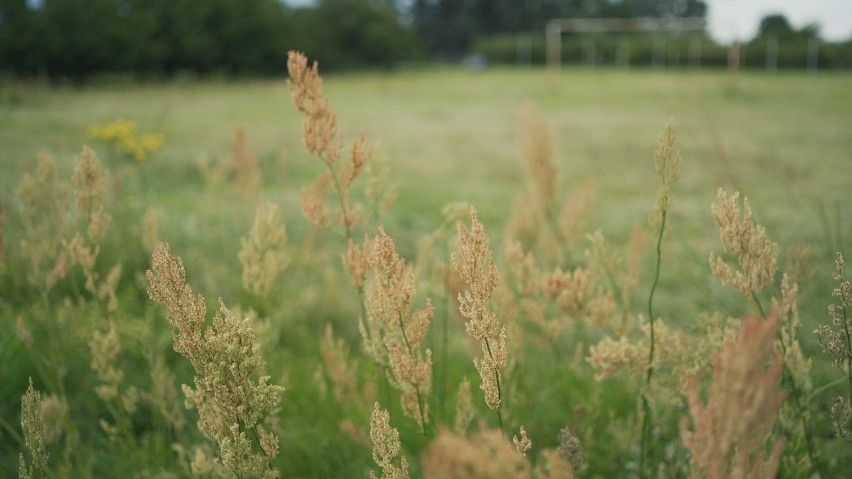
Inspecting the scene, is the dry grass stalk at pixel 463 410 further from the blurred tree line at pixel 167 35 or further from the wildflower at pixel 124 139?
the blurred tree line at pixel 167 35

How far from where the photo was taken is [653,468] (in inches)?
76.5

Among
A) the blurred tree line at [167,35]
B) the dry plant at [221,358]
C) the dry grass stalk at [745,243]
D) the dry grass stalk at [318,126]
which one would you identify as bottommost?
the dry plant at [221,358]

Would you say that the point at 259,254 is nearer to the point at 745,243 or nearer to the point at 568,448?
the point at 568,448

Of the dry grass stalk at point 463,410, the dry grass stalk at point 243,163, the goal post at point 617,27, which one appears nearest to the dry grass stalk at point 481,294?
the dry grass stalk at point 463,410

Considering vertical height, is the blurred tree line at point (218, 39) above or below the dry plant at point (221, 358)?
above

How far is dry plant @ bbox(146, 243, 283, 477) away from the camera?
1.00m

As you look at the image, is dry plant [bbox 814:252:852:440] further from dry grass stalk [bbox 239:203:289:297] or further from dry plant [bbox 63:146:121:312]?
dry plant [bbox 63:146:121:312]

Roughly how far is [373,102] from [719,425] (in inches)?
794

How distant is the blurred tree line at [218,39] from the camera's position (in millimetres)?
22344

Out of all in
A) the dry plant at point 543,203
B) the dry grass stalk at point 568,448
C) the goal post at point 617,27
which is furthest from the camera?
the goal post at point 617,27

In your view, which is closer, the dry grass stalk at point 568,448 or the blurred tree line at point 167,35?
the dry grass stalk at point 568,448

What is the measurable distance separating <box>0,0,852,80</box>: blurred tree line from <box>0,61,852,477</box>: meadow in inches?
524

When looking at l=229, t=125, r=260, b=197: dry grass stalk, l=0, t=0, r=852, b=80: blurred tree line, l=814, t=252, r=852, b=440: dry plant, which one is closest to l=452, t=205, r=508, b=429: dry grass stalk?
l=814, t=252, r=852, b=440: dry plant

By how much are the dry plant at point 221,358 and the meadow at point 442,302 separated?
0.03m
